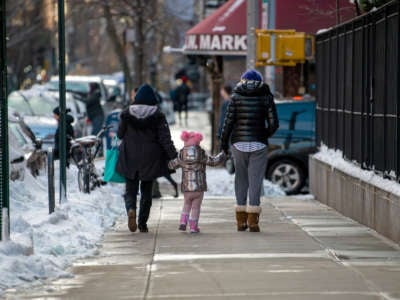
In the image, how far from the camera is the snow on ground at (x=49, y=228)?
376 inches

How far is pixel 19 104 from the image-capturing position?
29141 mm

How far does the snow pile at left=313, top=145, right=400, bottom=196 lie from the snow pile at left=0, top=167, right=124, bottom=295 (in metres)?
2.96

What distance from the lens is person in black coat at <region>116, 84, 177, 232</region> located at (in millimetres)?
13000

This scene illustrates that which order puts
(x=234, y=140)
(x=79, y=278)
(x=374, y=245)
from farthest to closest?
(x=234, y=140), (x=374, y=245), (x=79, y=278)

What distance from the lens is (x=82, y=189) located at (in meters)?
17.6

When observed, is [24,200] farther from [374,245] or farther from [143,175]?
[374,245]

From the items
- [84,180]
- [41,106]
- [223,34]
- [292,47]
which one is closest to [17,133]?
[84,180]

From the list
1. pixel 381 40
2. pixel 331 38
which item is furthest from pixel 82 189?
pixel 381 40

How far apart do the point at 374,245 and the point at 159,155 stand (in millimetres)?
2638

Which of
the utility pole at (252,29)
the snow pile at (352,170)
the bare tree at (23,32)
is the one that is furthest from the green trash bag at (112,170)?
the bare tree at (23,32)

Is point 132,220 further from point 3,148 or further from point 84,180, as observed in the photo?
point 84,180

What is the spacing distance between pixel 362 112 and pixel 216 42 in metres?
14.5

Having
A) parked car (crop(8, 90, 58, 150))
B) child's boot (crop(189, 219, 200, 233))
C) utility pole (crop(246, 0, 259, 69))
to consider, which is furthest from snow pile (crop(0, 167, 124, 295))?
parked car (crop(8, 90, 58, 150))

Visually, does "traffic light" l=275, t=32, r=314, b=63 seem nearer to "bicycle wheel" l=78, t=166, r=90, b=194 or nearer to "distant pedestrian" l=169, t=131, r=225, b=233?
"bicycle wheel" l=78, t=166, r=90, b=194
